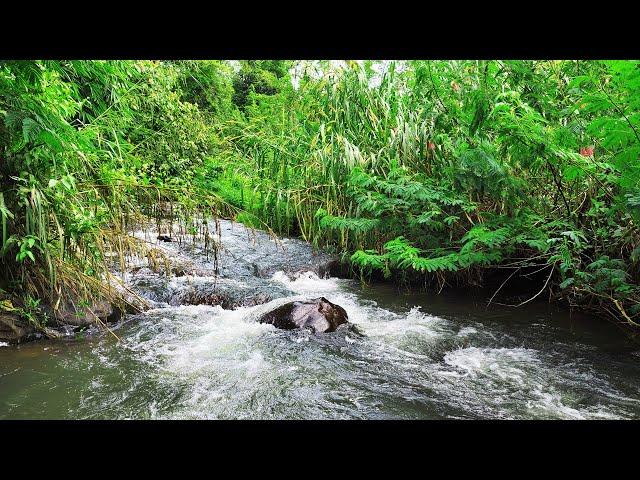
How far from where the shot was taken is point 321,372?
3.36 meters

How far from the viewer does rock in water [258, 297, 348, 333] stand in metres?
4.26

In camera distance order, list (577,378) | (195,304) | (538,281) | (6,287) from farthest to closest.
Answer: (538,281) → (195,304) → (6,287) → (577,378)

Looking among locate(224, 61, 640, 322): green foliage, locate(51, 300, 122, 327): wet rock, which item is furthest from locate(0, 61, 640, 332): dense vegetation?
locate(51, 300, 122, 327): wet rock

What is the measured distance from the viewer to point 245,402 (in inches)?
113

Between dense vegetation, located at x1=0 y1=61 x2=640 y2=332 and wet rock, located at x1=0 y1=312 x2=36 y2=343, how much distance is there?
10 centimetres

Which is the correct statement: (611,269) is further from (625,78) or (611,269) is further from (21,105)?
(21,105)

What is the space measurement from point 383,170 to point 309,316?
236cm

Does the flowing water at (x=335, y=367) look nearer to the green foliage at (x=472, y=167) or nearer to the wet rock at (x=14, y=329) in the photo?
the wet rock at (x=14, y=329)

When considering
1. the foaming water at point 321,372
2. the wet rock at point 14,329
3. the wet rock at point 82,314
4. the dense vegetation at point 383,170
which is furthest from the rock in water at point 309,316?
the wet rock at point 14,329

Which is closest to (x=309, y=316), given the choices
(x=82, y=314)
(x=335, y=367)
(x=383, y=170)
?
(x=335, y=367)
